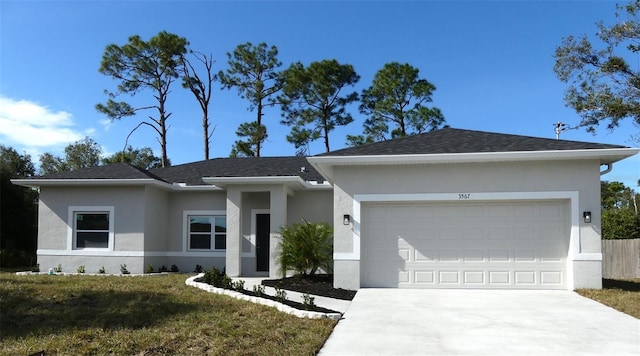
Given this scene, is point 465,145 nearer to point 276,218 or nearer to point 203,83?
point 276,218

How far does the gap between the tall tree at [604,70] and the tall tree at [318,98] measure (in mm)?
12687

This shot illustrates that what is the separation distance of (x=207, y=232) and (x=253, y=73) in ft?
61.2

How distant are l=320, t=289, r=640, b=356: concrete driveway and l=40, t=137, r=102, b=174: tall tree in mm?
41255

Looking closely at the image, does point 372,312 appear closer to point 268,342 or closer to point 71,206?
point 268,342

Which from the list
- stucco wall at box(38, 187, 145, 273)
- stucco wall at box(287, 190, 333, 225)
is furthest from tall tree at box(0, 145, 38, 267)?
stucco wall at box(287, 190, 333, 225)

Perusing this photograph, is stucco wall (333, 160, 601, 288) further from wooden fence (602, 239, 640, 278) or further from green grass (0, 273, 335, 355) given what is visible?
wooden fence (602, 239, 640, 278)

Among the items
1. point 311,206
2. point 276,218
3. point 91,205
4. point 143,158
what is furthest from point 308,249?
point 143,158

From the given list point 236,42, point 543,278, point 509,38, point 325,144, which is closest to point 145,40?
point 236,42

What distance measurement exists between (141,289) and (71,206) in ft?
24.6

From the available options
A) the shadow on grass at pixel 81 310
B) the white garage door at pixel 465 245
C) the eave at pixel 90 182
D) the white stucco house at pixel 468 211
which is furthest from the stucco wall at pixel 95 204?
the white garage door at pixel 465 245

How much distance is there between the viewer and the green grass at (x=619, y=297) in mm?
9164

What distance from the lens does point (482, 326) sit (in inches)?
308

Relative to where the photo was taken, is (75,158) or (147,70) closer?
(147,70)

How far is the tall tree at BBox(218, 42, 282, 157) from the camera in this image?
3341cm
